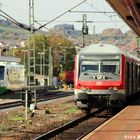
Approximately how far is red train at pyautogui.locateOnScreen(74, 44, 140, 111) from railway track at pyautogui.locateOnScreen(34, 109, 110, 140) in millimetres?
845

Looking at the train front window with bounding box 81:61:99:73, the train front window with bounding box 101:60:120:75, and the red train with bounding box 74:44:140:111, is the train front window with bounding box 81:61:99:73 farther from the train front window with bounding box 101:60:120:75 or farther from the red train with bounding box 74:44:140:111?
the train front window with bounding box 101:60:120:75

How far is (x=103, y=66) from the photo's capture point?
79.6ft

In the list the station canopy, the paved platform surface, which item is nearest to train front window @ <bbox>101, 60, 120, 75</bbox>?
the station canopy

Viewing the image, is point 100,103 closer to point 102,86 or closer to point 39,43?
point 102,86

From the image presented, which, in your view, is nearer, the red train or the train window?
the red train

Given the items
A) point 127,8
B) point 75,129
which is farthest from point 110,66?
point 75,129

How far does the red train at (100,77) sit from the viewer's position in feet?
77.5

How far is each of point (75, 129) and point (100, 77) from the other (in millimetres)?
5767

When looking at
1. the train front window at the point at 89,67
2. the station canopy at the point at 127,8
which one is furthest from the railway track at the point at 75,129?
the station canopy at the point at 127,8

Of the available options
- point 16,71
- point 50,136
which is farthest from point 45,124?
point 16,71

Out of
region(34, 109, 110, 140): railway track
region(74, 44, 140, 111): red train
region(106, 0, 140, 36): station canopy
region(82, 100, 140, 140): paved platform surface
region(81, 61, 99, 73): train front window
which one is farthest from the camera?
region(81, 61, 99, 73): train front window

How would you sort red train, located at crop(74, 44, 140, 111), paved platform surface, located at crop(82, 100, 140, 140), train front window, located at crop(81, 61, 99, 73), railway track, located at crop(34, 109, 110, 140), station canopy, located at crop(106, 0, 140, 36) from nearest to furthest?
paved platform surface, located at crop(82, 100, 140, 140)
railway track, located at crop(34, 109, 110, 140)
station canopy, located at crop(106, 0, 140, 36)
red train, located at crop(74, 44, 140, 111)
train front window, located at crop(81, 61, 99, 73)

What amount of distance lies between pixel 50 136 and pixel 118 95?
825 cm

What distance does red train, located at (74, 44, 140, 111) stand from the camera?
2361 centimetres
